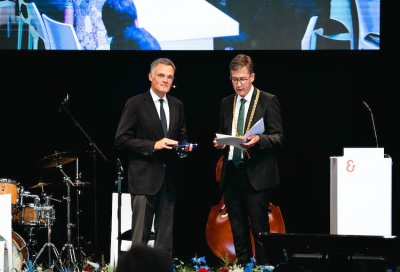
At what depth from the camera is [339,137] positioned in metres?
6.68

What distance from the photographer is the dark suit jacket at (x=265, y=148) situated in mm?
5059

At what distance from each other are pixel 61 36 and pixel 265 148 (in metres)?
2.50

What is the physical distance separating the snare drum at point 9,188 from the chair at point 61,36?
134 centimetres

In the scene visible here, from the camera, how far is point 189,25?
255 inches

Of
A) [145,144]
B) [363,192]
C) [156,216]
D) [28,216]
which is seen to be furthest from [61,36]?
[363,192]

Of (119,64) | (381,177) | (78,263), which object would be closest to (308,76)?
(119,64)

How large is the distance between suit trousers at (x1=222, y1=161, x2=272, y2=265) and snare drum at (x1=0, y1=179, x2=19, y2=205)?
205 centimetres

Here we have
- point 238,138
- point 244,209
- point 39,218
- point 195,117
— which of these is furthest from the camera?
point 195,117

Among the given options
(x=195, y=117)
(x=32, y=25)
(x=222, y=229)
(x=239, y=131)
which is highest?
(x=32, y=25)

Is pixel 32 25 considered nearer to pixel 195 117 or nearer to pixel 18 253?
pixel 195 117

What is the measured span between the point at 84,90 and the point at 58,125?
46 centimetres

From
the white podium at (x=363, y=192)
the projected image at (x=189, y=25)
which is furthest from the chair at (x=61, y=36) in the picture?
the white podium at (x=363, y=192)

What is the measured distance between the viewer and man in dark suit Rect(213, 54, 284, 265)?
507 cm

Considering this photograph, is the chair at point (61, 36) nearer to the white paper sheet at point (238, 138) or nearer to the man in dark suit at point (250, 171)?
the man in dark suit at point (250, 171)
